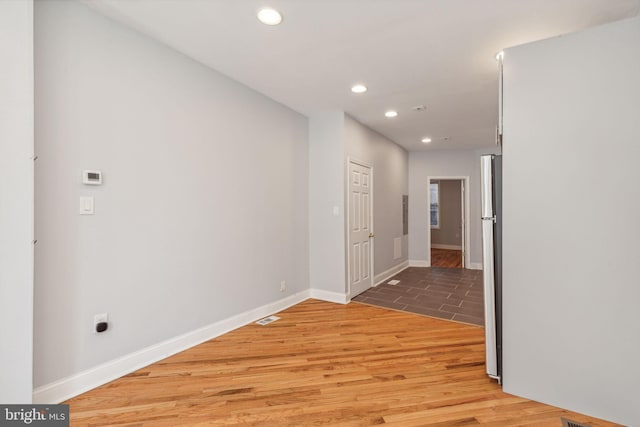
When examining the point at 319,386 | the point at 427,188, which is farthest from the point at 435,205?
the point at 319,386

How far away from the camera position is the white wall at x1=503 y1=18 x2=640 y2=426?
1790 millimetres

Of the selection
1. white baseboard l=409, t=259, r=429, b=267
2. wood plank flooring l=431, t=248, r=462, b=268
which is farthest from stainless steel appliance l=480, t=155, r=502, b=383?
wood plank flooring l=431, t=248, r=462, b=268

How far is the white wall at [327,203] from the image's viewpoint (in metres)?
4.29

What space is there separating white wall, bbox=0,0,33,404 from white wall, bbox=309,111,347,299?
125 inches

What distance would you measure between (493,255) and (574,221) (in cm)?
54

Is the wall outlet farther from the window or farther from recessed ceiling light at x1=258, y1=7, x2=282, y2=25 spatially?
the window

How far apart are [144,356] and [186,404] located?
754 mm

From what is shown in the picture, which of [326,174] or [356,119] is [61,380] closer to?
[326,174]

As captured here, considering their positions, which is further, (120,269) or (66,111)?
(120,269)

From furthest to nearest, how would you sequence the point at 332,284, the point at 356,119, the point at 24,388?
the point at 356,119 → the point at 332,284 → the point at 24,388

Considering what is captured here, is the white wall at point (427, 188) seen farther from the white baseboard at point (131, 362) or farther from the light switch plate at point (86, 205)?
the light switch plate at point (86, 205)

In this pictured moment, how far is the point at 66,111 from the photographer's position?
2059 mm

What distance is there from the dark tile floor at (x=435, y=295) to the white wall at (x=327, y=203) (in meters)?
0.58

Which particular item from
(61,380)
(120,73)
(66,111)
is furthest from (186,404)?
(120,73)
